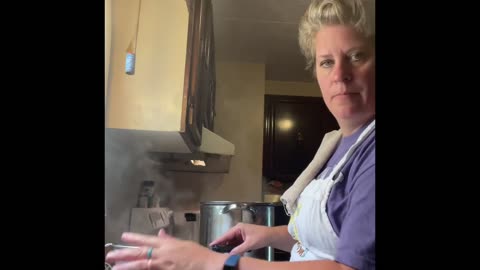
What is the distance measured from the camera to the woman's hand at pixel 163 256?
0.40m

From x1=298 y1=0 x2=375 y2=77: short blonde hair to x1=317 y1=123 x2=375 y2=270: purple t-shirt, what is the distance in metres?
0.12

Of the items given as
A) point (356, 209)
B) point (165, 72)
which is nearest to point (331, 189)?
point (356, 209)

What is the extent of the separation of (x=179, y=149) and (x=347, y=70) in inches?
9.0

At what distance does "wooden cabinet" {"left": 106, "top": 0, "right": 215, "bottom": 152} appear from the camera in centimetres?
42

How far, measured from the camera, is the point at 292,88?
1.58ft

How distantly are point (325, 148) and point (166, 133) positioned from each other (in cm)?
20

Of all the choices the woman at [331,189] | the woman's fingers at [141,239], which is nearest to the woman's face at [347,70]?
the woman at [331,189]

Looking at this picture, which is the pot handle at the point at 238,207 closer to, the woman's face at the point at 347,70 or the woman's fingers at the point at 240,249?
the woman's fingers at the point at 240,249

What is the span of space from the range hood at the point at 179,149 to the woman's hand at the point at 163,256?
92mm

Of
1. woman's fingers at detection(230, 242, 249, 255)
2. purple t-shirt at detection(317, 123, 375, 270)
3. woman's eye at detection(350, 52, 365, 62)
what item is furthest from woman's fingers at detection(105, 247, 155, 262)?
woman's eye at detection(350, 52, 365, 62)

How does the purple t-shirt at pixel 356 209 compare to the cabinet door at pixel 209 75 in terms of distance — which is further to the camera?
the cabinet door at pixel 209 75

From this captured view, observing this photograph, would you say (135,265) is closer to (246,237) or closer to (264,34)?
(246,237)
